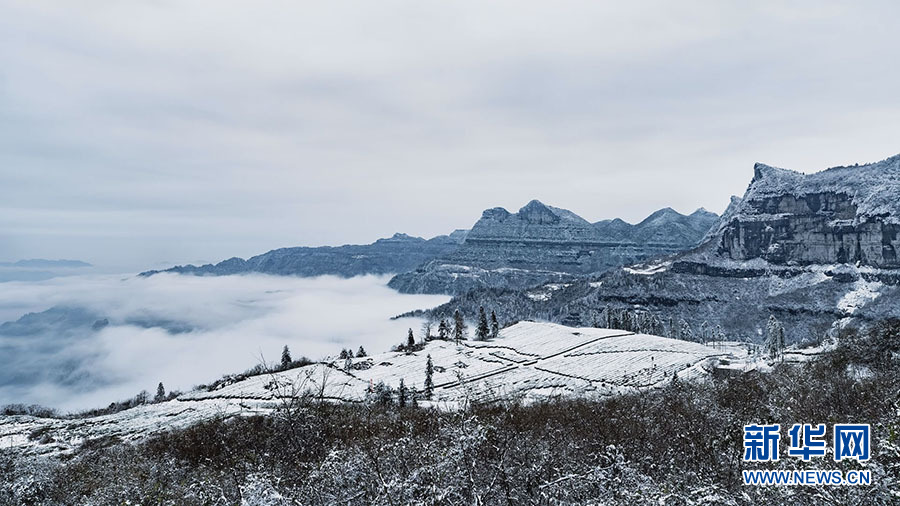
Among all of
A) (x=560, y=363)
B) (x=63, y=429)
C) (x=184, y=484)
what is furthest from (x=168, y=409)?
(x=184, y=484)

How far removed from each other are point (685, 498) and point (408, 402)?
206ft

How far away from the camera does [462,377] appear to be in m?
74.1

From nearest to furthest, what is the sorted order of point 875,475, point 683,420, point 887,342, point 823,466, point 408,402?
point 875,475, point 823,466, point 683,420, point 887,342, point 408,402

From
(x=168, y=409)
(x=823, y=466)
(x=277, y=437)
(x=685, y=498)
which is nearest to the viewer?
(x=685, y=498)

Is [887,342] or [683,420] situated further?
[887,342]

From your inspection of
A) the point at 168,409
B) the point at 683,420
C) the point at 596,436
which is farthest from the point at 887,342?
the point at 168,409

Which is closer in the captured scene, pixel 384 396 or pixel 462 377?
pixel 384 396

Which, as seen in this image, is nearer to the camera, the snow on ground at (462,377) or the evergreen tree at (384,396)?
the evergreen tree at (384,396)

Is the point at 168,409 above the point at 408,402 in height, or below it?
below

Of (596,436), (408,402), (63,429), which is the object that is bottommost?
(63,429)

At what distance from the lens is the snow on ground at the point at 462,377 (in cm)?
7656

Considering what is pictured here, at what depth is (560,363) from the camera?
100 meters

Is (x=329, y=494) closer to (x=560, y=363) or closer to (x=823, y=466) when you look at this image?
(x=823, y=466)

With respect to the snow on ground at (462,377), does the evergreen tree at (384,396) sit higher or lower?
higher
